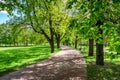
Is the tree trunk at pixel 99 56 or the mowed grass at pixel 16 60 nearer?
the mowed grass at pixel 16 60

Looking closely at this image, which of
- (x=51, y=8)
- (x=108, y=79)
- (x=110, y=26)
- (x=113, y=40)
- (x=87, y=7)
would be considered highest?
(x=51, y=8)

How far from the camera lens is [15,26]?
3039 cm

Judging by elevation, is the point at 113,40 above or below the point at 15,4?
below

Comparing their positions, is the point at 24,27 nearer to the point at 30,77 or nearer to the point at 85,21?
the point at 30,77

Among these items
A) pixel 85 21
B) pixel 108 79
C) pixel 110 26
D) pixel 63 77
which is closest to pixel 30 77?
pixel 63 77

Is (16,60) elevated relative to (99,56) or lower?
lower

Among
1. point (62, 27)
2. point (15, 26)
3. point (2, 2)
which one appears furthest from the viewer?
point (62, 27)

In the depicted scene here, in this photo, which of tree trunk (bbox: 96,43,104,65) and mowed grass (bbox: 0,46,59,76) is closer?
mowed grass (bbox: 0,46,59,76)

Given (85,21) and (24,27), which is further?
(24,27)

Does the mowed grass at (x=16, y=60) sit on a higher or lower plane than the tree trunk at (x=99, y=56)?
lower

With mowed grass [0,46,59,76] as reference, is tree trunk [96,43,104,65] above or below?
above

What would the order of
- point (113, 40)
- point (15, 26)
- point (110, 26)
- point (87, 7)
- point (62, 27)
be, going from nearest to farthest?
point (113, 40)
point (110, 26)
point (87, 7)
point (15, 26)
point (62, 27)

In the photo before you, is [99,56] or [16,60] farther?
[16,60]

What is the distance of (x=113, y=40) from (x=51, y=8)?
1024 inches
